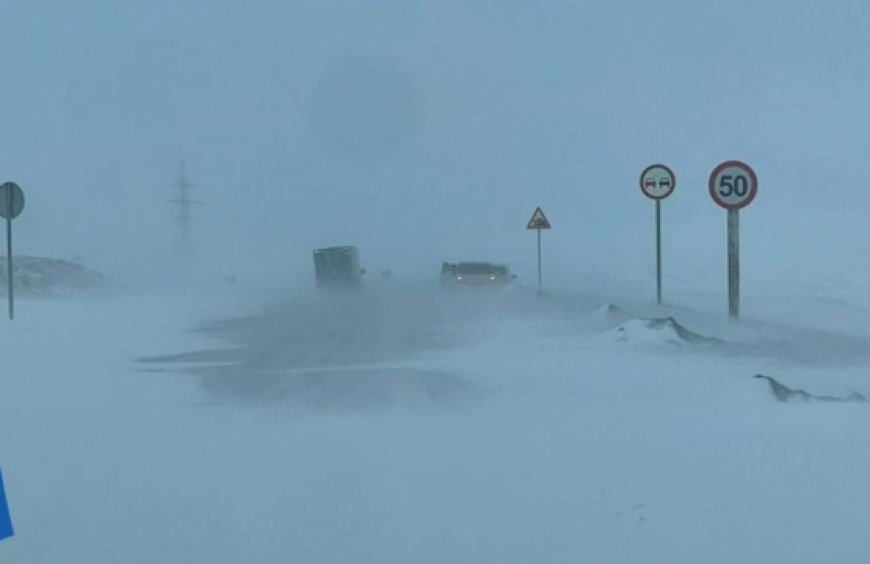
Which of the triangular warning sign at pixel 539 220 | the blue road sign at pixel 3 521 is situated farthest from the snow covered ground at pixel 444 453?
the triangular warning sign at pixel 539 220

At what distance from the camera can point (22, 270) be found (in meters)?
45.0

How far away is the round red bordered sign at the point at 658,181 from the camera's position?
24.2 m

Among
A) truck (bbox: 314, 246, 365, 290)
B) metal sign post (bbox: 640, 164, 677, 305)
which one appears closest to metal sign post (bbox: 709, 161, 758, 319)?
metal sign post (bbox: 640, 164, 677, 305)

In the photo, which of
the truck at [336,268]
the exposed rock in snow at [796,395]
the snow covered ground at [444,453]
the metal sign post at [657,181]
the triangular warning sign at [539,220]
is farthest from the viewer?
the truck at [336,268]

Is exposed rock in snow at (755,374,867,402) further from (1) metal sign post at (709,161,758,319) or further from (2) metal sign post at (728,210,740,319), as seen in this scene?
(2) metal sign post at (728,210,740,319)

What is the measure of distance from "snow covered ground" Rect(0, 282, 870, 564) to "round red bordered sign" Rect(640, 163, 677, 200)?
3.96 meters

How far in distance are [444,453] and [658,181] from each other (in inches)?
552

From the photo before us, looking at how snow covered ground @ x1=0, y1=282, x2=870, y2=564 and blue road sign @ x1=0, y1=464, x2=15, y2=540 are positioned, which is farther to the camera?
snow covered ground @ x1=0, y1=282, x2=870, y2=564

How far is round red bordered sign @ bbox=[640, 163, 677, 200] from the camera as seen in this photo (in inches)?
952

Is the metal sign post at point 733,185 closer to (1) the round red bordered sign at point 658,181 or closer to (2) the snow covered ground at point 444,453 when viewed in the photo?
(2) the snow covered ground at point 444,453

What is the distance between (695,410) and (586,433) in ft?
4.89

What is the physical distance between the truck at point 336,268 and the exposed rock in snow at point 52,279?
24.8 ft

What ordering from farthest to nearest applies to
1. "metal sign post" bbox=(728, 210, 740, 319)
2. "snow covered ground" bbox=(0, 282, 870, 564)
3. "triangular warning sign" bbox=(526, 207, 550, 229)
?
1. "triangular warning sign" bbox=(526, 207, 550, 229)
2. "metal sign post" bbox=(728, 210, 740, 319)
3. "snow covered ground" bbox=(0, 282, 870, 564)

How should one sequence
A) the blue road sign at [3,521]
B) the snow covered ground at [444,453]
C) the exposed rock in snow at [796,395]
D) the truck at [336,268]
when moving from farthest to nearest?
the truck at [336,268] → the exposed rock in snow at [796,395] → the snow covered ground at [444,453] → the blue road sign at [3,521]
